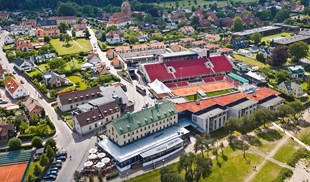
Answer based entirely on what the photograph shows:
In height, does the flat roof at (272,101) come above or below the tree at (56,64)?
below

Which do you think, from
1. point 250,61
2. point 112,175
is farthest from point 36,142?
point 250,61

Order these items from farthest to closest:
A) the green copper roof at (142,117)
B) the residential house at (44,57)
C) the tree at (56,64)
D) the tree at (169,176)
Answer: the residential house at (44,57)
the tree at (56,64)
the green copper roof at (142,117)
the tree at (169,176)

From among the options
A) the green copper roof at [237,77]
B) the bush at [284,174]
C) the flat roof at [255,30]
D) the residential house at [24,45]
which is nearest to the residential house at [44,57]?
the residential house at [24,45]

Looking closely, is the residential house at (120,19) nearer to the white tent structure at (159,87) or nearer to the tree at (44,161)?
the white tent structure at (159,87)

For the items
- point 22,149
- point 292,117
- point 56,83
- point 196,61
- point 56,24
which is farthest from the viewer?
point 56,24

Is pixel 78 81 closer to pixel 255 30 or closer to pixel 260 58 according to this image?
pixel 260 58

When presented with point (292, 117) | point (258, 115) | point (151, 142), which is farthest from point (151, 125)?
point (292, 117)

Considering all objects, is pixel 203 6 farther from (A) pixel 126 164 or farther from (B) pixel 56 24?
(A) pixel 126 164
